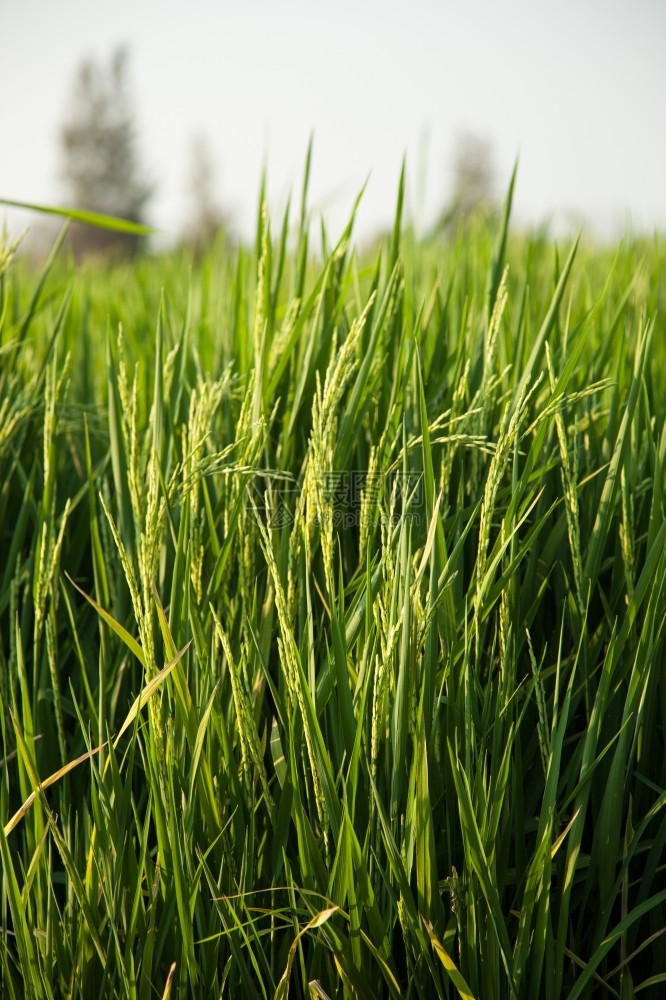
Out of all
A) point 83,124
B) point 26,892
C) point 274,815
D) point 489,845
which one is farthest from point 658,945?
point 83,124

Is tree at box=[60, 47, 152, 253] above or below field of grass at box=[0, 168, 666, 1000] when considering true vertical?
above

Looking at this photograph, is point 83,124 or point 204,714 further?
point 83,124

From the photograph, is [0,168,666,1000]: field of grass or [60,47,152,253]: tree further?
[60,47,152,253]: tree

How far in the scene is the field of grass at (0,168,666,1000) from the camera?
819 millimetres

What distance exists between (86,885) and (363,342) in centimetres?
94

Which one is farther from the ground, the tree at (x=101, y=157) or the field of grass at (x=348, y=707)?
the tree at (x=101, y=157)

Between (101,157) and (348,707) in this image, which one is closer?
(348,707)

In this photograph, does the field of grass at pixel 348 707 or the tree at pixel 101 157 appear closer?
the field of grass at pixel 348 707

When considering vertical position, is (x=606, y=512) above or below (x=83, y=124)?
below

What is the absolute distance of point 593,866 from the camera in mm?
909

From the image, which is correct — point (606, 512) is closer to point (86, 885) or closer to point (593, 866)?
point (593, 866)

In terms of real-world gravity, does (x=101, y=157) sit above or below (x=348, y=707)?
above

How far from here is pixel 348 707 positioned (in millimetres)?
873

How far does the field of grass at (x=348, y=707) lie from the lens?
819 millimetres
